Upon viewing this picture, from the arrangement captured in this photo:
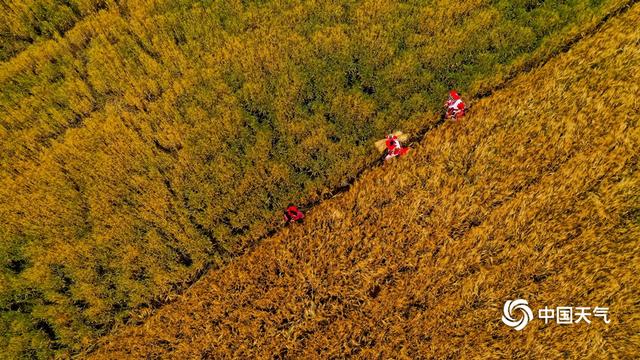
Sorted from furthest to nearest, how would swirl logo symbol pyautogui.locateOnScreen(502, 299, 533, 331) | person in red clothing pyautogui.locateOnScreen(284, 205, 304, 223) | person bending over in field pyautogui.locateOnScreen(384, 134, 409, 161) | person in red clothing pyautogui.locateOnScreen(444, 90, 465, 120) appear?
1. person in red clothing pyautogui.locateOnScreen(444, 90, 465, 120)
2. person bending over in field pyautogui.locateOnScreen(384, 134, 409, 161)
3. person in red clothing pyautogui.locateOnScreen(284, 205, 304, 223)
4. swirl logo symbol pyautogui.locateOnScreen(502, 299, 533, 331)

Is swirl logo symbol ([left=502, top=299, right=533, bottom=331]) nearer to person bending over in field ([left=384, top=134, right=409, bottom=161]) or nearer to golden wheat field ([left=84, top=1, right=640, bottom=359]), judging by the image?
golden wheat field ([left=84, top=1, right=640, bottom=359])

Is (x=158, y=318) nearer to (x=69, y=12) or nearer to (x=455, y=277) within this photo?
(x=455, y=277)

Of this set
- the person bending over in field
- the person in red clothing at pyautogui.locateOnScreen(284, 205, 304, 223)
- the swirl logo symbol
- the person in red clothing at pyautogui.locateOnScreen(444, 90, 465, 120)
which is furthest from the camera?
the person in red clothing at pyautogui.locateOnScreen(444, 90, 465, 120)

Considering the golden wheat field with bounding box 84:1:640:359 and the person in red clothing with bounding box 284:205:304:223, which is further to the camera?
the person in red clothing with bounding box 284:205:304:223

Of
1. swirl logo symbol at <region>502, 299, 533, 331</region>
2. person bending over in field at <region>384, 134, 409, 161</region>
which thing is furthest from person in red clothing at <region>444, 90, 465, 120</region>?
swirl logo symbol at <region>502, 299, 533, 331</region>

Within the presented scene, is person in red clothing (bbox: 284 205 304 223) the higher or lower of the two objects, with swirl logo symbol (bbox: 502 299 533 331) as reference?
higher

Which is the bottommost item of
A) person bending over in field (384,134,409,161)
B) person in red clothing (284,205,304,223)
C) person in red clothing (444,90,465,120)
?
person in red clothing (284,205,304,223)

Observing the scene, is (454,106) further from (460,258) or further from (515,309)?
(515,309)

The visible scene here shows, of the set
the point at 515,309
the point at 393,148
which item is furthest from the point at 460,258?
the point at 393,148
